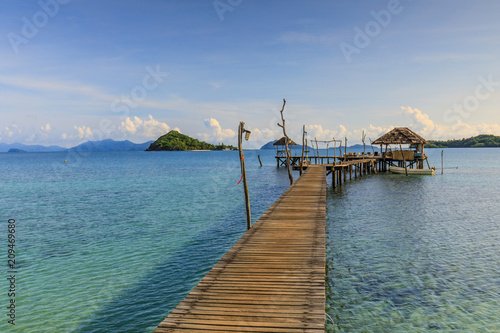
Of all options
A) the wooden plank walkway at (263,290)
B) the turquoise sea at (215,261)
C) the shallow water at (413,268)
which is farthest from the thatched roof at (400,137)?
the wooden plank walkway at (263,290)

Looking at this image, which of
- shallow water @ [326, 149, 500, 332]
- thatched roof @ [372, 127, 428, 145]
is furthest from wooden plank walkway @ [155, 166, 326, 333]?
thatched roof @ [372, 127, 428, 145]

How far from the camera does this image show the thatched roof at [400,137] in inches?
1630

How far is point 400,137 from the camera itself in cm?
4203

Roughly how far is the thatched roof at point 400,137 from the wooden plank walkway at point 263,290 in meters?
36.6

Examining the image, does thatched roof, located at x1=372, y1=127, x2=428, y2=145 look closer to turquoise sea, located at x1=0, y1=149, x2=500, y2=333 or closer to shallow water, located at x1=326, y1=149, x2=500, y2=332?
turquoise sea, located at x1=0, y1=149, x2=500, y2=333

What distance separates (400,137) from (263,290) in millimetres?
41560

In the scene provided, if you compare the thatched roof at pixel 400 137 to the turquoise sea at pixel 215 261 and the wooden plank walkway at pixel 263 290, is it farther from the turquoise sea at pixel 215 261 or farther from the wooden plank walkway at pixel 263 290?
the wooden plank walkway at pixel 263 290

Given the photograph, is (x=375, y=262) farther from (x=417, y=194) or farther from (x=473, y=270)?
Answer: (x=417, y=194)

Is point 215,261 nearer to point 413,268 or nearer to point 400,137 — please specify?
point 413,268

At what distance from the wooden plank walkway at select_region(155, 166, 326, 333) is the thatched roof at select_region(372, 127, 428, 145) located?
120 feet

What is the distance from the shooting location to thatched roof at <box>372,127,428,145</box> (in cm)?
4141

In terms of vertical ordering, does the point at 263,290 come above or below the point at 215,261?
above

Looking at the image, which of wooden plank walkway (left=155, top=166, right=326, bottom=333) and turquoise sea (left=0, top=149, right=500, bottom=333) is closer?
wooden plank walkway (left=155, top=166, right=326, bottom=333)

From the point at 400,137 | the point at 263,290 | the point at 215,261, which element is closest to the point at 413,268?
the point at 215,261
